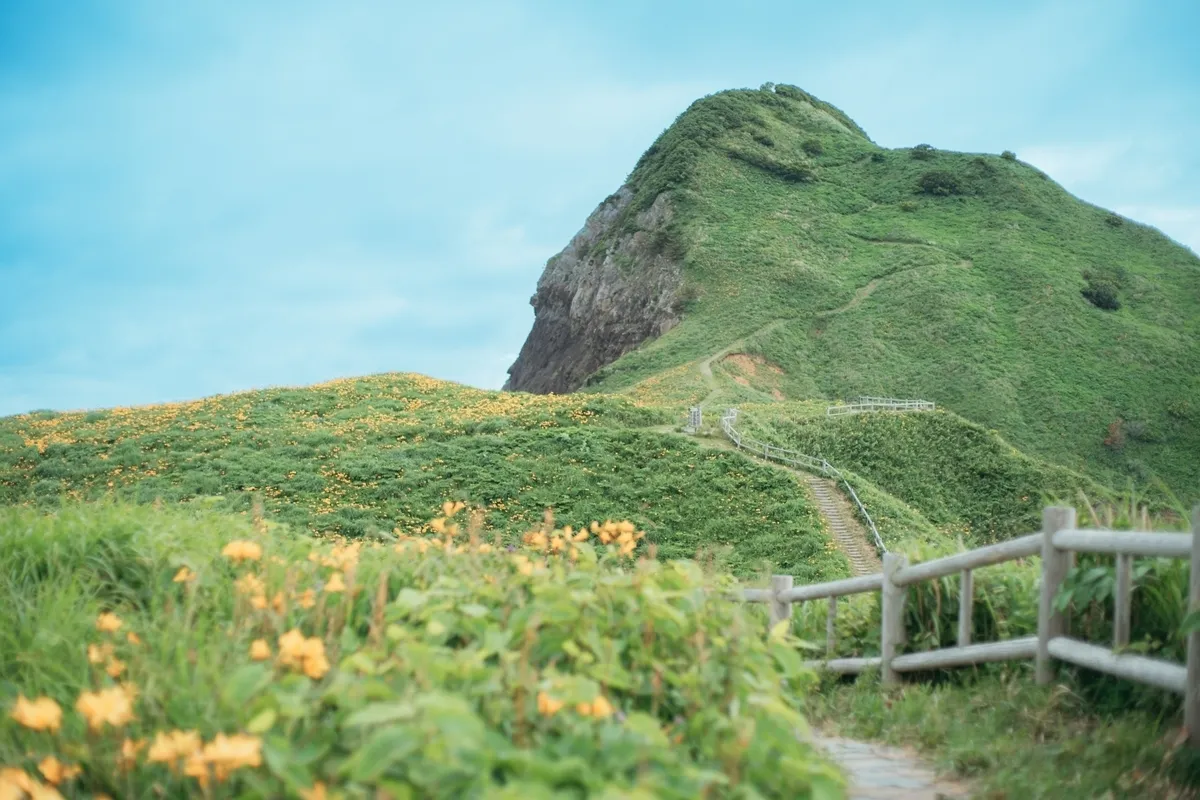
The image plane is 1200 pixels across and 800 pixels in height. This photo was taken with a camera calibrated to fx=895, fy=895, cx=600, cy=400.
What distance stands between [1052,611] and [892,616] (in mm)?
1557

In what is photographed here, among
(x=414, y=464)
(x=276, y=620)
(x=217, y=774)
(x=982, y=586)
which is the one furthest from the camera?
(x=414, y=464)

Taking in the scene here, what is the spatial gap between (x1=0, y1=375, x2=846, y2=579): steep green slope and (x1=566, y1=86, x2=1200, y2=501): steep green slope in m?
19.8

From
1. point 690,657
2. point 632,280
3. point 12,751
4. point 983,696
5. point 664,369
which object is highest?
point 632,280

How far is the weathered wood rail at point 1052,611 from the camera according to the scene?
4.58 m

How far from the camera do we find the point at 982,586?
21.8 ft

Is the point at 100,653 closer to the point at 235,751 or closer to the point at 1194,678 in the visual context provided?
the point at 235,751

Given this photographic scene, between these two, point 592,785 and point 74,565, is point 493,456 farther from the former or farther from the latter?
point 592,785

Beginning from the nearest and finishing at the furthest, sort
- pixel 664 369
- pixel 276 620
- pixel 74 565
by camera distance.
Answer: pixel 276 620, pixel 74 565, pixel 664 369

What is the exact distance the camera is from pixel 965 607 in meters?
6.24

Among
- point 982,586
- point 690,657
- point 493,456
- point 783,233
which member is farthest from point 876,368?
point 690,657

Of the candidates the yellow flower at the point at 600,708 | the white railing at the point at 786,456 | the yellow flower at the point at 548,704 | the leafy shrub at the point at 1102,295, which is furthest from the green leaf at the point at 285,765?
the leafy shrub at the point at 1102,295

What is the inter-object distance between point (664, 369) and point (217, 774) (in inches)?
2173

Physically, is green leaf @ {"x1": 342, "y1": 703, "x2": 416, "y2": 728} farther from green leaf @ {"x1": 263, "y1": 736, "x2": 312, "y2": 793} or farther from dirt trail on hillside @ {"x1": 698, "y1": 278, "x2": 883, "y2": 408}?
dirt trail on hillside @ {"x1": 698, "y1": 278, "x2": 883, "y2": 408}

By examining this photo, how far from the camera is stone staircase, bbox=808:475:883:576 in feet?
79.7
